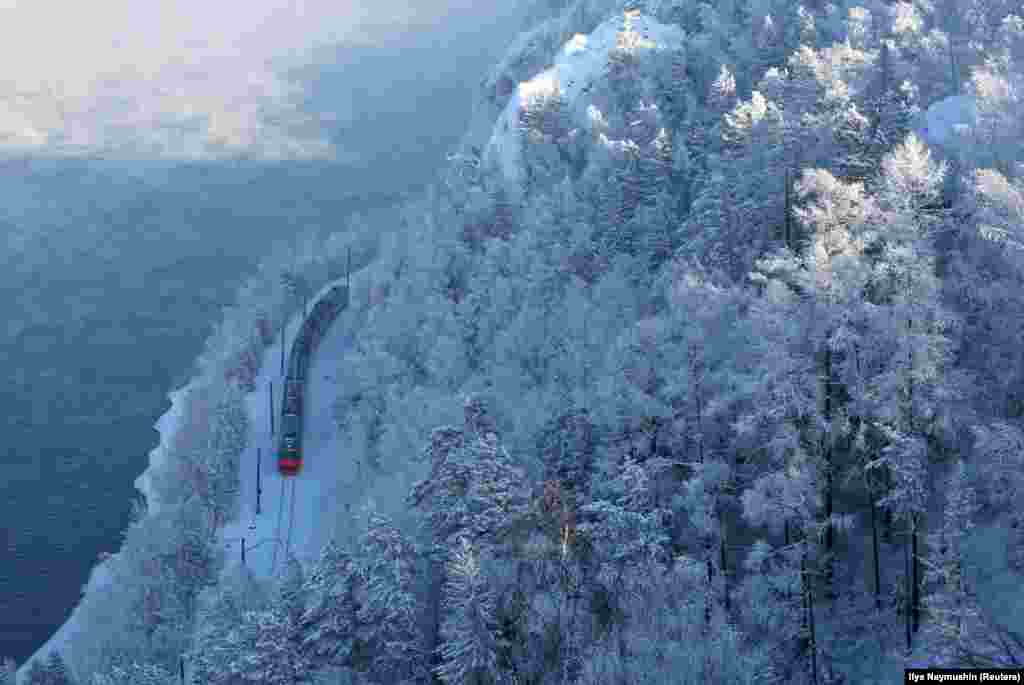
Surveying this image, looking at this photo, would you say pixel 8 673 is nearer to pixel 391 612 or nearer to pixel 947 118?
pixel 391 612

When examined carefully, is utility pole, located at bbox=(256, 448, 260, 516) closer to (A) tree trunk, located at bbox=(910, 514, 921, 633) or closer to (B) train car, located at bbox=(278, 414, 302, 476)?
(B) train car, located at bbox=(278, 414, 302, 476)

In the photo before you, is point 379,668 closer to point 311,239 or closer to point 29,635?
point 29,635

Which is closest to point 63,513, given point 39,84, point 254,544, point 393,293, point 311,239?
point 254,544

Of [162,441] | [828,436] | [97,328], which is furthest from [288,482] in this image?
[828,436]

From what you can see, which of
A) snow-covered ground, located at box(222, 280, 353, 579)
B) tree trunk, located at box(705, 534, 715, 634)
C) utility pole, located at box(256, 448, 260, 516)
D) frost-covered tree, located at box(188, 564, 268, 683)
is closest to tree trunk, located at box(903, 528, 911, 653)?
tree trunk, located at box(705, 534, 715, 634)

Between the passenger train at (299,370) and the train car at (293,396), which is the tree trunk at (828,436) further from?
the train car at (293,396)
